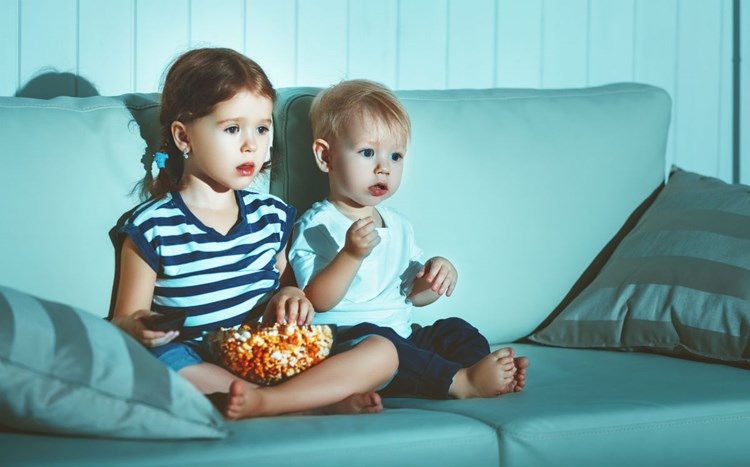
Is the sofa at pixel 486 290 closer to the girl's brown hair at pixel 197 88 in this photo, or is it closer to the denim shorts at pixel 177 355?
the girl's brown hair at pixel 197 88

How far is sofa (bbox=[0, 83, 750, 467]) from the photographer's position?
1.14 metres

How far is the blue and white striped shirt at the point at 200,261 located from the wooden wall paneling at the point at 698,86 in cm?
145

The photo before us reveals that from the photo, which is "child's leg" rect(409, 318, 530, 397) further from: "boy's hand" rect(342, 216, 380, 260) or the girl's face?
the girl's face

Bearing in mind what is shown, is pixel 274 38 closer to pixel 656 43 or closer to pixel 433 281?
pixel 433 281

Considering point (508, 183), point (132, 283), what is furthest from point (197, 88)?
point (508, 183)

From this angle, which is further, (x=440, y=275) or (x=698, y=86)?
(x=698, y=86)

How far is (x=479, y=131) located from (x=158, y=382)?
1016 millimetres

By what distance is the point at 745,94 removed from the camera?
8.83 feet

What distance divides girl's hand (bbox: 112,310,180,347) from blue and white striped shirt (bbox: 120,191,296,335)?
7.3 inches

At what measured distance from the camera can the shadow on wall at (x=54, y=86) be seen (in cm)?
199

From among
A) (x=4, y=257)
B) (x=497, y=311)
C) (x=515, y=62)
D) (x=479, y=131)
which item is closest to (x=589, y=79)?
(x=515, y=62)

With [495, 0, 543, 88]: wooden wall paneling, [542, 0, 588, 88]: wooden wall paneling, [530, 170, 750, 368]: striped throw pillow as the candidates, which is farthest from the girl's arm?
[542, 0, 588, 88]: wooden wall paneling

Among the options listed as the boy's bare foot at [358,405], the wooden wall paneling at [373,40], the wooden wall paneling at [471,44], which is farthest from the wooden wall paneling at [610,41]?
the boy's bare foot at [358,405]

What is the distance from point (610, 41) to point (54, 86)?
1.45 m
